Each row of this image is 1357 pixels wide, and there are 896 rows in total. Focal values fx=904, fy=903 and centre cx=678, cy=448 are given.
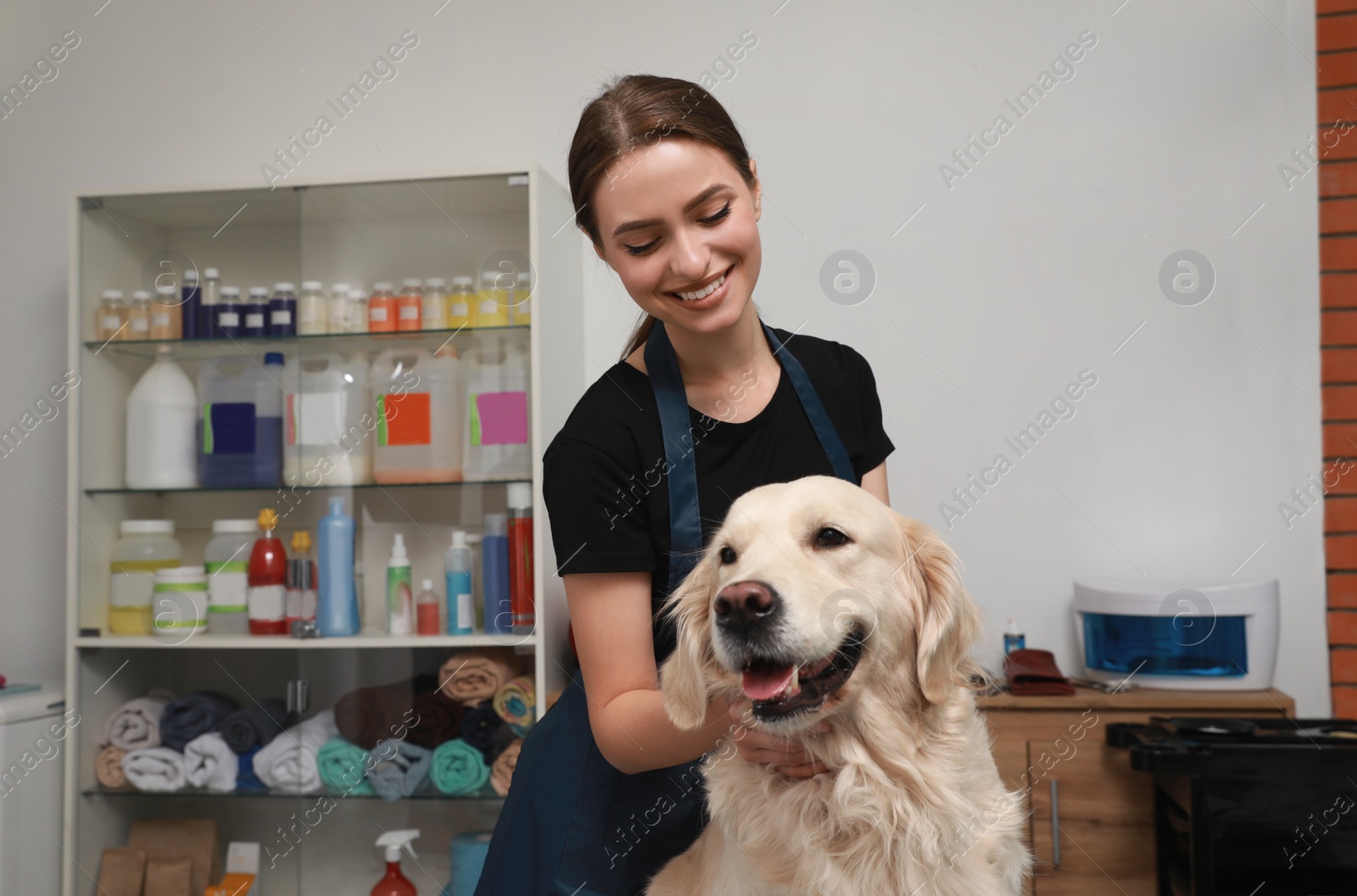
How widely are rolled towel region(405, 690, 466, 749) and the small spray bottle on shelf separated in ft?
0.86

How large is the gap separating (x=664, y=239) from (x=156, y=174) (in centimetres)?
258

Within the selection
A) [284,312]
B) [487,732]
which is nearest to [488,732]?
[487,732]

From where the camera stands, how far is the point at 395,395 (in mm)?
2586

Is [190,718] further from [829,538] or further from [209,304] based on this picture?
[829,538]

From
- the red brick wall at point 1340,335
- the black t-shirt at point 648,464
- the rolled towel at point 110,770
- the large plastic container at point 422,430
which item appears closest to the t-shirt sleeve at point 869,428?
the black t-shirt at point 648,464

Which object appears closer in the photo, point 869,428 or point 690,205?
point 690,205

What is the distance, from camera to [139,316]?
2684mm

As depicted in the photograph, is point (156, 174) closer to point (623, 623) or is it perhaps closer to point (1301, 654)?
point (623, 623)

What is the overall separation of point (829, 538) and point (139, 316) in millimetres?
2425

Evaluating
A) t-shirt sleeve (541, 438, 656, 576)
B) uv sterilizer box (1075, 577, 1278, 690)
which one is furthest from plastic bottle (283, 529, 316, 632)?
uv sterilizer box (1075, 577, 1278, 690)

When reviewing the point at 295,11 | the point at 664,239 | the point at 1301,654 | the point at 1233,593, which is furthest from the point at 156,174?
the point at 1301,654

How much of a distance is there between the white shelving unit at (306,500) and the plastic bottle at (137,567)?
3cm

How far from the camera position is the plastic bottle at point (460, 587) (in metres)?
2.51

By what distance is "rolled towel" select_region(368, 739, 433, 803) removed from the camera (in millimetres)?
2494
